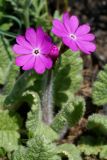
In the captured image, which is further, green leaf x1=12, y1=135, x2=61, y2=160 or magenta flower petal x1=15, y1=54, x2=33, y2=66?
magenta flower petal x1=15, y1=54, x2=33, y2=66

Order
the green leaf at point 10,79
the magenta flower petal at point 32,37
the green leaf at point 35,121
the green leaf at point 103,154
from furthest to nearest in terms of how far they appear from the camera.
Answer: the green leaf at point 10,79, the green leaf at point 103,154, the green leaf at point 35,121, the magenta flower petal at point 32,37

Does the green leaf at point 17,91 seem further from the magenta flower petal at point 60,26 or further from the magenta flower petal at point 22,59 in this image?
the magenta flower petal at point 60,26

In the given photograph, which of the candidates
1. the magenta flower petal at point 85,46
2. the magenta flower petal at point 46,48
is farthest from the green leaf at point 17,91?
the magenta flower petal at point 85,46

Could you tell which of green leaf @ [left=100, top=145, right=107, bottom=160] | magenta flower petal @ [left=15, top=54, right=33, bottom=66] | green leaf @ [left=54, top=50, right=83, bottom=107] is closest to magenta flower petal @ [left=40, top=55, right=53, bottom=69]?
magenta flower petal @ [left=15, top=54, right=33, bottom=66]

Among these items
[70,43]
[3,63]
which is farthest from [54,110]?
[70,43]

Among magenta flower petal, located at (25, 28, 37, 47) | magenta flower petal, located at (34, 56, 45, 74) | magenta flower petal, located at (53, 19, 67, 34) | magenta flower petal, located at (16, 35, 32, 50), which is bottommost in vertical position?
magenta flower petal, located at (34, 56, 45, 74)

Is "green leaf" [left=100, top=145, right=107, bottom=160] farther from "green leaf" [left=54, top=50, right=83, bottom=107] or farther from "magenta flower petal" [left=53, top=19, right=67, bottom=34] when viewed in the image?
"magenta flower petal" [left=53, top=19, right=67, bottom=34]
